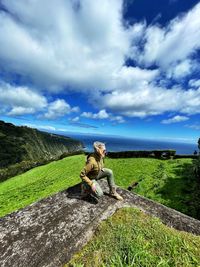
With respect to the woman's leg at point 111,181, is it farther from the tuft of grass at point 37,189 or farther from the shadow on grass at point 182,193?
the tuft of grass at point 37,189

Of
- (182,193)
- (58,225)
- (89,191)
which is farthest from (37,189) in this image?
(58,225)

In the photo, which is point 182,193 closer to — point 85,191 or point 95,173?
point 95,173

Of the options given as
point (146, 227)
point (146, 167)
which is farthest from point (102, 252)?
point (146, 167)

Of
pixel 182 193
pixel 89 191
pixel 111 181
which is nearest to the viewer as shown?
pixel 89 191

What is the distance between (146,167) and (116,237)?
55.5ft

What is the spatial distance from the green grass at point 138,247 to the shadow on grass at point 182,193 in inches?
268

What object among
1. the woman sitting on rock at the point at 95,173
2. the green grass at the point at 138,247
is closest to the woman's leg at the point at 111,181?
the woman sitting on rock at the point at 95,173

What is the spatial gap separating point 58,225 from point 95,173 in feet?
7.31

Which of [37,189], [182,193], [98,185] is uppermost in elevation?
[98,185]

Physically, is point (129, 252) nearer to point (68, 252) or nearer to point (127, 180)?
point (68, 252)

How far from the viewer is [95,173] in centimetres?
645

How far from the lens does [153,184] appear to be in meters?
14.3

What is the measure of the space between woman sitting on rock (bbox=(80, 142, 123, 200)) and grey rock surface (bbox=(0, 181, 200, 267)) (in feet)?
0.89

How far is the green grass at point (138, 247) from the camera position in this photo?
345 cm
